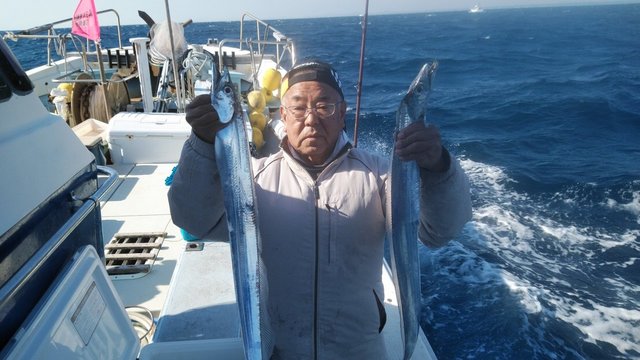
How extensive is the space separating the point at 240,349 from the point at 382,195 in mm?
1280

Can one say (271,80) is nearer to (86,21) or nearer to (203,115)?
(86,21)

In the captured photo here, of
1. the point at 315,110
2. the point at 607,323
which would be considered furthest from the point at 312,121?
the point at 607,323

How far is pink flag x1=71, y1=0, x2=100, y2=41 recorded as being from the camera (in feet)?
20.0

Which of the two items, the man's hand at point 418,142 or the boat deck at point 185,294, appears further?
the boat deck at point 185,294

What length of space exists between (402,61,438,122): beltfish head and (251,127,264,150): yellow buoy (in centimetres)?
391

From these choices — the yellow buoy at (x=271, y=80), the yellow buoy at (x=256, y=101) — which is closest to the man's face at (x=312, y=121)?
the yellow buoy at (x=256, y=101)

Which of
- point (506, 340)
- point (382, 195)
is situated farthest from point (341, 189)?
point (506, 340)

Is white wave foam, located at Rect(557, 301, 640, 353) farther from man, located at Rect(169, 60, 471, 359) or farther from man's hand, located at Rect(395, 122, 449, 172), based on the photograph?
man's hand, located at Rect(395, 122, 449, 172)

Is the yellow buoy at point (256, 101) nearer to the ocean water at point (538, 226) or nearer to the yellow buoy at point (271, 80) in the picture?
the yellow buoy at point (271, 80)

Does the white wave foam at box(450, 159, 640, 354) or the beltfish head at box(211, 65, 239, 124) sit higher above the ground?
the beltfish head at box(211, 65, 239, 124)

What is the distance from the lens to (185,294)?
3141 mm

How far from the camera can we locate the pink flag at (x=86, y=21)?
611 centimetres

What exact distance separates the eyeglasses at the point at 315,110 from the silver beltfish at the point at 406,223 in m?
0.41

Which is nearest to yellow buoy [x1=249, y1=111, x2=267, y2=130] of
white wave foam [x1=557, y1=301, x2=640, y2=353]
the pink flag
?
the pink flag
